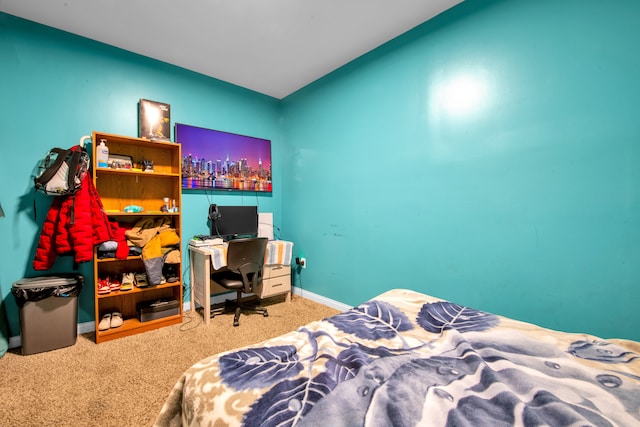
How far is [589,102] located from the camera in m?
1.50

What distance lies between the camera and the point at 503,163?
5.98 feet

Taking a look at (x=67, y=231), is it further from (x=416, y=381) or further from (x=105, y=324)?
(x=416, y=381)

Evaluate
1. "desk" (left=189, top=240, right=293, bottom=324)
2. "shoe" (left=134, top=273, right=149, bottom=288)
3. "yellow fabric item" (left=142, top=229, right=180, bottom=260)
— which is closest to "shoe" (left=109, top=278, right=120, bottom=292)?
"shoe" (left=134, top=273, right=149, bottom=288)

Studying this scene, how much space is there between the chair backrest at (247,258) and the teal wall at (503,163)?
988mm

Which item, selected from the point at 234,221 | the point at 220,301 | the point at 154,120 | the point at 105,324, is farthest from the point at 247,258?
the point at 154,120

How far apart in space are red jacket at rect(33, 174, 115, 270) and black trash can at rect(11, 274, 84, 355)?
0.18 m

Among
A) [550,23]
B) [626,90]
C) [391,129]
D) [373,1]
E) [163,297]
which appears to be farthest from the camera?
[163,297]

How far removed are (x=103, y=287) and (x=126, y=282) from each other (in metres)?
0.17

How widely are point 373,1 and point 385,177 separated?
1468 millimetres

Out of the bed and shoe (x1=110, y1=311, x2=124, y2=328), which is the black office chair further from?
the bed

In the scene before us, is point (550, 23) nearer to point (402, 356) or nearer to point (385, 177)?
point (385, 177)

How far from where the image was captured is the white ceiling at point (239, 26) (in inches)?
80.0

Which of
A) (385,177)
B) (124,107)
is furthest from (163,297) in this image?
(385,177)

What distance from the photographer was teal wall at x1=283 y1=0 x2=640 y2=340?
1.44m
